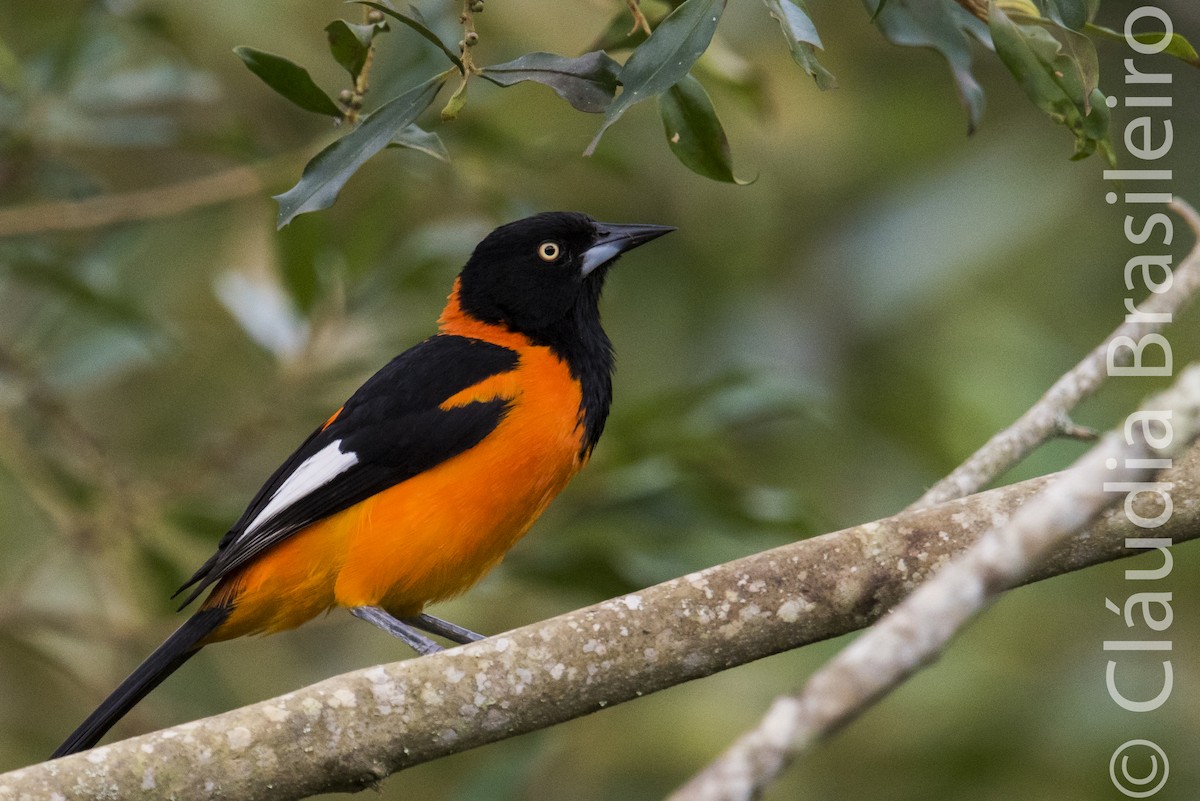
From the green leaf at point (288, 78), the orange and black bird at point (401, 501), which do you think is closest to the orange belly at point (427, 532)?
the orange and black bird at point (401, 501)

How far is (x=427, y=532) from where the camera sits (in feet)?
11.5

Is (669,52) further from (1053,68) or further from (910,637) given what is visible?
(910,637)

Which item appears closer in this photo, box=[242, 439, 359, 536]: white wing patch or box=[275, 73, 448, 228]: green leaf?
box=[275, 73, 448, 228]: green leaf

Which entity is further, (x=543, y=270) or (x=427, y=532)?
(x=543, y=270)

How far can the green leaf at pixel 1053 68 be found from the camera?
253cm

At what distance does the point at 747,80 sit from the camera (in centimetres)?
381

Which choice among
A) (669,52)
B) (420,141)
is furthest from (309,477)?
(669,52)

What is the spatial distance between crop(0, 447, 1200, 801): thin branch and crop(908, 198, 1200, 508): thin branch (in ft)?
1.31

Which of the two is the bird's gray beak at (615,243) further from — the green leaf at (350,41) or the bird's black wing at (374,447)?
the green leaf at (350,41)

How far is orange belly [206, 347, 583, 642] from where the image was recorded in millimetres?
3520

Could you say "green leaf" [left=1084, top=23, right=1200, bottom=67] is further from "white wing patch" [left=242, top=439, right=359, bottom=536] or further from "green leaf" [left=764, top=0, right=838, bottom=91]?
"white wing patch" [left=242, top=439, right=359, bottom=536]

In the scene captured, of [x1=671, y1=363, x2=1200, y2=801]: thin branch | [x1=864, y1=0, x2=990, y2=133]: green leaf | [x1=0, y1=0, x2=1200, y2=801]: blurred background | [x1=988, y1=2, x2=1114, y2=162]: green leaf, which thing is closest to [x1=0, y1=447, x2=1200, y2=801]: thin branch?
[x1=988, y1=2, x2=1114, y2=162]: green leaf

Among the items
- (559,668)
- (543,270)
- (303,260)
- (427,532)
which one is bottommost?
(559,668)

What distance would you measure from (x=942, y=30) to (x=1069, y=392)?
89 cm
